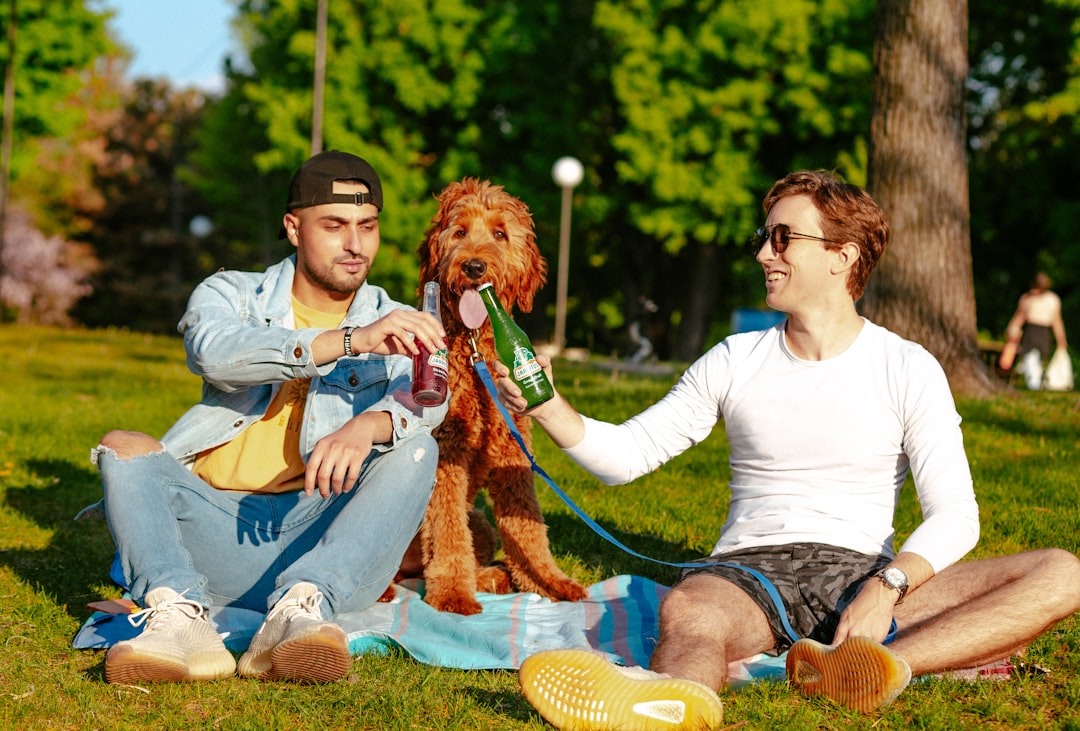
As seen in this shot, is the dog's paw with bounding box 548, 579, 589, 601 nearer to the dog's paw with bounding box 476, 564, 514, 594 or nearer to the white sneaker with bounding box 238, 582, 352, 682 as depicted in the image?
the dog's paw with bounding box 476, 564, 514, 594

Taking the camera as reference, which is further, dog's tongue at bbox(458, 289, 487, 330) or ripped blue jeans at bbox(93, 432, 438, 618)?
dog's tongue at bbox(458, 289, 487, 330)

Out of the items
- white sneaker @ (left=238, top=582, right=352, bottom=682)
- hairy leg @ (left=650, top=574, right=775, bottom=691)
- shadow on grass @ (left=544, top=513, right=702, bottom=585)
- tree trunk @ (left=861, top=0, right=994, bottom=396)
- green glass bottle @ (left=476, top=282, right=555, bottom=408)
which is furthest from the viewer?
tree trunk @ (left=861, top=0, right=994, bottom=396)

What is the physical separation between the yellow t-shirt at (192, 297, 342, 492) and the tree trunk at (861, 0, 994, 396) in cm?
653

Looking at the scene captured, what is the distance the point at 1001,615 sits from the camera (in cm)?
343

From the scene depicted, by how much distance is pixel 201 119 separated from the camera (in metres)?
43.9

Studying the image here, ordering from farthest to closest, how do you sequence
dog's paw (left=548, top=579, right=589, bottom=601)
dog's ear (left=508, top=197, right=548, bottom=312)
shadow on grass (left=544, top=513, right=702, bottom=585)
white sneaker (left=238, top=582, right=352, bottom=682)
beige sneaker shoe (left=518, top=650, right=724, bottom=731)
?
shadow on grass (left=544, top=513, right=702, bottom=585) → dog's paw (left=548, top=579, right=589, bottom=601) → dog's ear (left=508, top=197, right=548, bottom=312) → white sneaker (left=238, top=582, right=352, bottom=682) → beige sneaker shoe (left=518, top=650, right=724, bottom=731)

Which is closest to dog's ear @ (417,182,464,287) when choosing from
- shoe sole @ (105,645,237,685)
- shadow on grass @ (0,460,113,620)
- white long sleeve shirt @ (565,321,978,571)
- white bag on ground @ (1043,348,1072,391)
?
white long sleeve shirt @ (565,321,978,571)

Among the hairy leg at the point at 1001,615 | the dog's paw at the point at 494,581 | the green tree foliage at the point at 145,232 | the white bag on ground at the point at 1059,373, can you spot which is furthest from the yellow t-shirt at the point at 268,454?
the green tree foliage at the point at 145,232

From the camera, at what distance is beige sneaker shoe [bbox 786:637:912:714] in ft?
10.2

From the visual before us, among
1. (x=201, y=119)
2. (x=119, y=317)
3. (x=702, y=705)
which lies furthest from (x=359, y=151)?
(x=702, y=705)

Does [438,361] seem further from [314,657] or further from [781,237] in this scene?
[781,237]

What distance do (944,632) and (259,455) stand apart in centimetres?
257

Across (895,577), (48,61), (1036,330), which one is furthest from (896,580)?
Result: (48,61)

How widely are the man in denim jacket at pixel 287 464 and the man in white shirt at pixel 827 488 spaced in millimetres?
687
